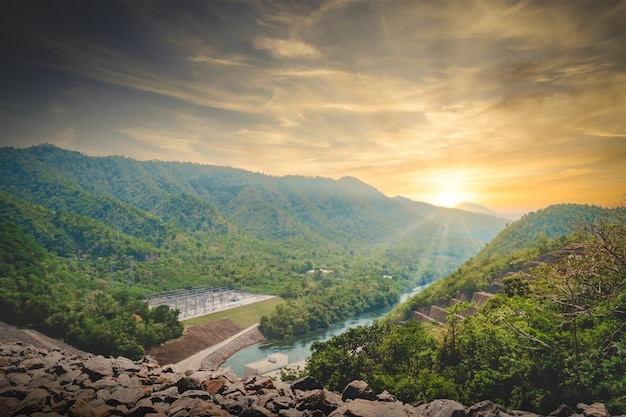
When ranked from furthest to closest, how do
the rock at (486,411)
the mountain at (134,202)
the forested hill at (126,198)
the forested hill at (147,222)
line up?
the forested hill at (126,198)
the mountain at (134,202)
the forested hill at (147,222)
the rock at (486,411)

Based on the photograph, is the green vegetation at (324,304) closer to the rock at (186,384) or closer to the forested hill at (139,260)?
the forested hill at (139,260)

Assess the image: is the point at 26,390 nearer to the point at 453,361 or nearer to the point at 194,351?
the point at 453,361

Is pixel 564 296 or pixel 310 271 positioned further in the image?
pixel 310 271

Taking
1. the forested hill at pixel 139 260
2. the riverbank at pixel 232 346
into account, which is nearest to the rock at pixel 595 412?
the riverbank at pixel 232 346

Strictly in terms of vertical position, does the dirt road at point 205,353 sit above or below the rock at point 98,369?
below

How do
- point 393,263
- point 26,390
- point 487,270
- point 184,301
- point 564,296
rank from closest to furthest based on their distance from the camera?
point 26,390, point 564,296, point 487,270, point 184,301, point 393,263

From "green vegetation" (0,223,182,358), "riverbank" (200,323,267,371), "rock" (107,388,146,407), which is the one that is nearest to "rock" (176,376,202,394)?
"rock" (107,388,146,407)

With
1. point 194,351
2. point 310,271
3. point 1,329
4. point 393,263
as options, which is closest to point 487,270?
point 194,351

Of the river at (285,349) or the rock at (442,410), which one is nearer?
the rock at (442,410)
